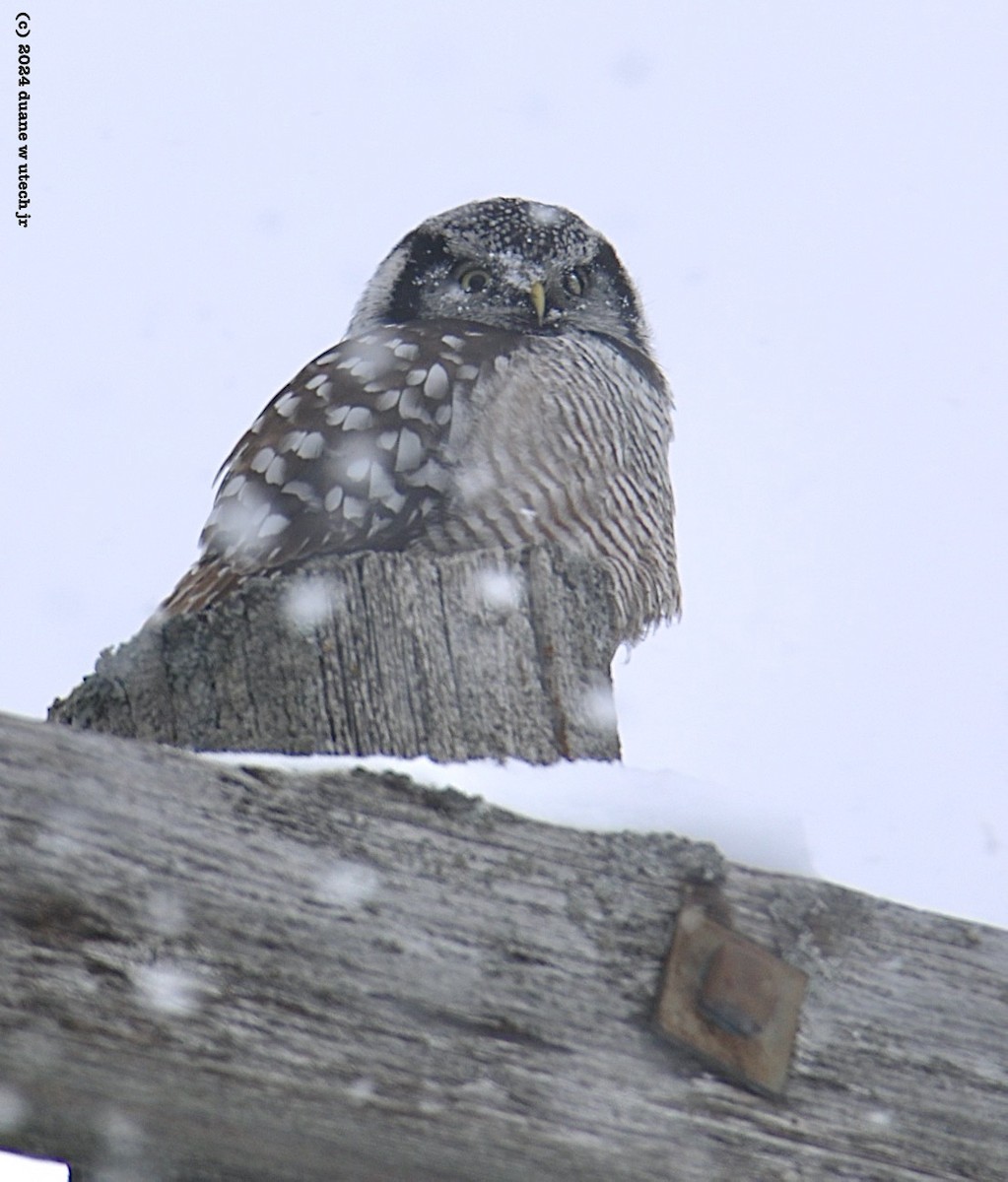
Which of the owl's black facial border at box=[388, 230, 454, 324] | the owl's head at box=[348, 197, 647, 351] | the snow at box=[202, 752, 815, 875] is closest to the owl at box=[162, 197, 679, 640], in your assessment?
the owl's head at box=[348, 197, 647, 351]

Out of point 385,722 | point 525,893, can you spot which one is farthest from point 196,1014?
point 385,722

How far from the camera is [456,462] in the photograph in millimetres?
3217

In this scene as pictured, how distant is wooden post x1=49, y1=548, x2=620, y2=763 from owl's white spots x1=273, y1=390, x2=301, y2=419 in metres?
1.77

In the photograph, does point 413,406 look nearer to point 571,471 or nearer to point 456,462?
point 456,462

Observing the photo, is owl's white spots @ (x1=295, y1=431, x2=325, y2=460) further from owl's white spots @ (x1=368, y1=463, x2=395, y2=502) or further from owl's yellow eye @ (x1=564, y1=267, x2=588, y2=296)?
owl's yellow eye @ (x1=564, y1=267, x2=588, y2=296)

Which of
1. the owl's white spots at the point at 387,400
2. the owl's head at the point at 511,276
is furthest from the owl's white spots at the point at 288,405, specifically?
the owl's head at the point at 511,276

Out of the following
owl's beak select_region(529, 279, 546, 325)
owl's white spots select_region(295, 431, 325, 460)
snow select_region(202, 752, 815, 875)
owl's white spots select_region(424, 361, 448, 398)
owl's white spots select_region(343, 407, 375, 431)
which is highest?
owl's beak select_region(529, 279, 546, 325)

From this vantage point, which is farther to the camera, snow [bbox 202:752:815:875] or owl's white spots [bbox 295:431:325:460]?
owl's white spots [bbox 295:431:325:460]

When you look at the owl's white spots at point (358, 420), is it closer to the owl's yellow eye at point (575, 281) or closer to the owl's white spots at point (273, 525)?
the owl's white spots at point (273, 525)

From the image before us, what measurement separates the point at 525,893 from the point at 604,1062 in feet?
0.42

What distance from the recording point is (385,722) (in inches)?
62.2

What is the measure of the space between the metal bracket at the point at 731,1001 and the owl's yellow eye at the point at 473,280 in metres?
3.30

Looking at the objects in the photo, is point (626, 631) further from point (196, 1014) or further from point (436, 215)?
point (196, 1014)

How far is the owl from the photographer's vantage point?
316 cm
